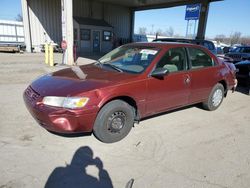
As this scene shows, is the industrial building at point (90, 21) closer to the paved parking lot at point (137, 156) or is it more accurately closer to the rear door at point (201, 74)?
the rear door at point (201, 74)

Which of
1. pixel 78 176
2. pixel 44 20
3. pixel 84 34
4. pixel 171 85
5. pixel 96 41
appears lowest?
pixel 78 176

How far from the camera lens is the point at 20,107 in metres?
5.04

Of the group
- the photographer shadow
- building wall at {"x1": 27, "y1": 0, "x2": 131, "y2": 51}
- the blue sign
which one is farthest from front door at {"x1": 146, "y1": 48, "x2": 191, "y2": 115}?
building wall at {"x1": 27, "y1": 0, "x2": 131, "y2": 51}

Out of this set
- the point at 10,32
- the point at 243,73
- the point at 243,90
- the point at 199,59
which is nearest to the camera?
the point at 199,59

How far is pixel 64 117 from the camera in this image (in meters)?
3.12

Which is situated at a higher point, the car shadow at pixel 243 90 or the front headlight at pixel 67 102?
the front headlight at pixel 67 102

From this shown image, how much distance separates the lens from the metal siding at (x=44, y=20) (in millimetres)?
19375

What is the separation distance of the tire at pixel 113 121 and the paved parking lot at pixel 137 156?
0.47ft

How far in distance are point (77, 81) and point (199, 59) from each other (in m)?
2.95

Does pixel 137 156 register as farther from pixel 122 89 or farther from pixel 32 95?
pixel 32 95

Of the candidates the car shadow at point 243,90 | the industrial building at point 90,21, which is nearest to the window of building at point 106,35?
the industrial building at point 90,21

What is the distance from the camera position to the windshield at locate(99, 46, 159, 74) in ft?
13.1

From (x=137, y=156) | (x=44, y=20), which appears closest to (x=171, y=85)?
(x=137, y=156)

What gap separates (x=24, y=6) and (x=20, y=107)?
54.2 feet
